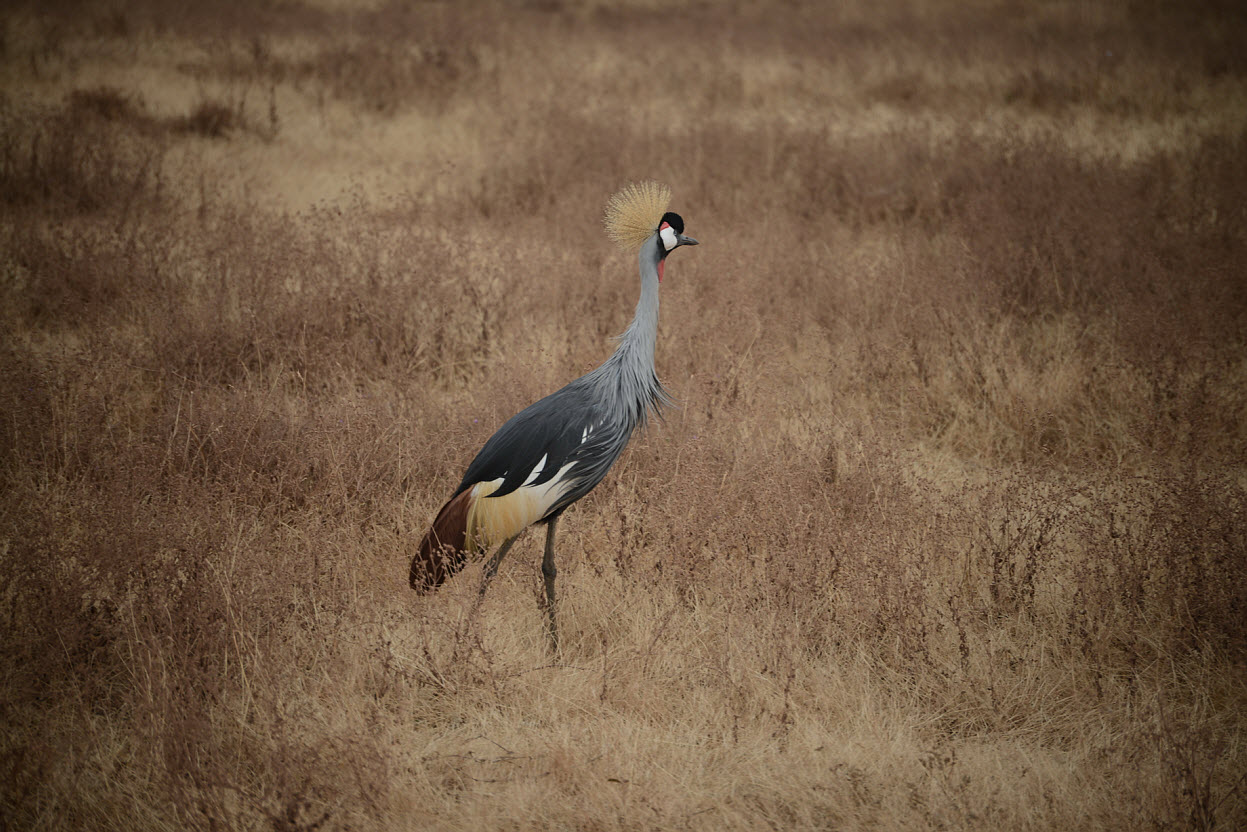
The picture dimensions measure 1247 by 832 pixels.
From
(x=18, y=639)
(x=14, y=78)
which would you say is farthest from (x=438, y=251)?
(x=14, y=78)

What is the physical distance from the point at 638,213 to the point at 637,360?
1.84 ft

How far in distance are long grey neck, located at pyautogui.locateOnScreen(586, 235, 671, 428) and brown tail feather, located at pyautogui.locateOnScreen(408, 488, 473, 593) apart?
603 mm

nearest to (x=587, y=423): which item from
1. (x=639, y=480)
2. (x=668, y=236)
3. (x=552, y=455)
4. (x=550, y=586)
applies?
(x=552, y=455)

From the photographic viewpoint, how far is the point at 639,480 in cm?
406

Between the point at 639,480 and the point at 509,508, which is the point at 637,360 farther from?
the point at 639,480

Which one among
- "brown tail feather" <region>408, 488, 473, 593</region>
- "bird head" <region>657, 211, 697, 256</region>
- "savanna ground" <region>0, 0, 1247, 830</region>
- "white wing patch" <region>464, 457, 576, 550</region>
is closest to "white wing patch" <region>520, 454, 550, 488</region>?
"white wing patch" <region>464, 457, 576, 550</region>

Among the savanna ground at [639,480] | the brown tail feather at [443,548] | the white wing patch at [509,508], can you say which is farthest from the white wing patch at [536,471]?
the savanna ground at [639,480]

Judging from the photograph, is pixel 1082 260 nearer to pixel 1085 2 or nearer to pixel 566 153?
pixel 566 153

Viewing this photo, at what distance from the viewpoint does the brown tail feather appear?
3041mm

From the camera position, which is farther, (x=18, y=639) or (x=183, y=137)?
(x=183, y=137)

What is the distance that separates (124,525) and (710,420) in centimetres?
253

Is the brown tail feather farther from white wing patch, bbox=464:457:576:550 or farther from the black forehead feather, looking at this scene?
the black forehead feather

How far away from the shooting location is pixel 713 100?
10.9 meters

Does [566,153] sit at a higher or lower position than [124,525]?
higher
